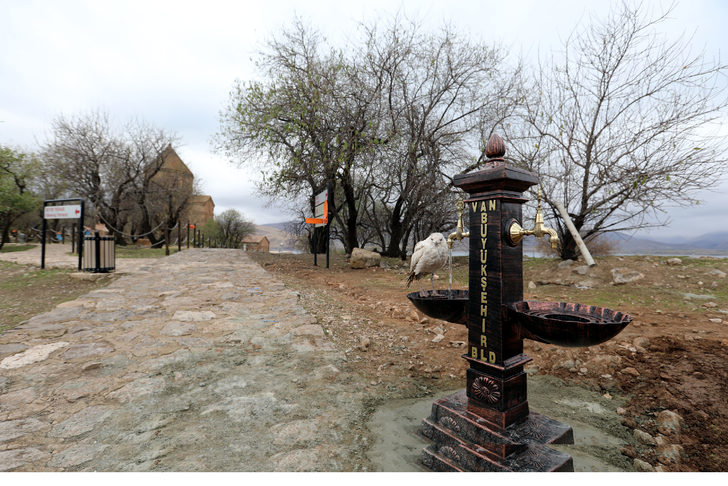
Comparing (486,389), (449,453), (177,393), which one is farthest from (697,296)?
(177,393)

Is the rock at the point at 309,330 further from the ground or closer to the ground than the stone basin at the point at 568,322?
closer to the ground

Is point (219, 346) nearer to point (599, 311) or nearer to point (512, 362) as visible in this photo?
point (512, 362)

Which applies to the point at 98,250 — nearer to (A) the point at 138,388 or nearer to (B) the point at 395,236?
(A) the point at 138,388

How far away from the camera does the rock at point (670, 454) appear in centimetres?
204

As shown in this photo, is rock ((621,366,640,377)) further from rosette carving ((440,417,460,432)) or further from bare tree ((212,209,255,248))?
bare tree ((212,209,255,248))

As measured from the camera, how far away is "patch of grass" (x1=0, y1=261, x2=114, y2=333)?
5.05 meters

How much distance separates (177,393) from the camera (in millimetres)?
2672

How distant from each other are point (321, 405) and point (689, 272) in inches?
325

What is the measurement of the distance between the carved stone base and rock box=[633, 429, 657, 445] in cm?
58

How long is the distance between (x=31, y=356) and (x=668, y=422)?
574cm

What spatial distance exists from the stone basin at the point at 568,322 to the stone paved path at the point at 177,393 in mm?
1269

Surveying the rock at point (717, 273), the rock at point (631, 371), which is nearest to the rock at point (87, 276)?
the rock at point (631, 371)

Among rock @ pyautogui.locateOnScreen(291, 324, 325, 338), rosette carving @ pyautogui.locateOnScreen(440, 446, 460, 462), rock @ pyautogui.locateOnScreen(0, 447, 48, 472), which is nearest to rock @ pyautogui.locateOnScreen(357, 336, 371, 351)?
rock @ pyautogui.locateOnScreen(291, 324, 325, 338)

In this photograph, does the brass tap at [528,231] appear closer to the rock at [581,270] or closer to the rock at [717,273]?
the rock at [581,270]
